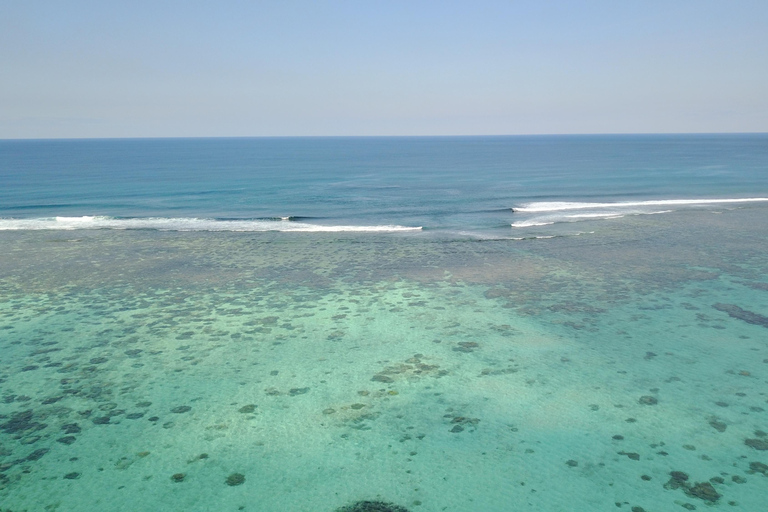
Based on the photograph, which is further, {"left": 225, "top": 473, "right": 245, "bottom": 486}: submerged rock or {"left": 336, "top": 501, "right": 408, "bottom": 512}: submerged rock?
{"left": 225, "top": 473, "right": 245, "bottom": 486}: submerged rock

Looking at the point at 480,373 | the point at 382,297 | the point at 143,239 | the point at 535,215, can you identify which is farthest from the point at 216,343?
the point at 535,215

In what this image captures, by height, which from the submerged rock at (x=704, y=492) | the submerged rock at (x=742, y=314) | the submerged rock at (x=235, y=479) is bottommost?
the submerged rock at (x=235, y=479)

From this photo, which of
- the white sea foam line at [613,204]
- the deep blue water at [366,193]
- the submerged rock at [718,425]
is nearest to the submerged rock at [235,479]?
the submerged rock at [718,425]

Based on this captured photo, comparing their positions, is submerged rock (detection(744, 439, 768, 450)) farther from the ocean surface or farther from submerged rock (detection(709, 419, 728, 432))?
submerged rock (detection(709, 419, 728, 432))

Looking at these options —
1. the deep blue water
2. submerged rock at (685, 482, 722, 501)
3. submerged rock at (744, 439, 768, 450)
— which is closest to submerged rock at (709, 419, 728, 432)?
submerged rock at (744, 439, 768, 450)

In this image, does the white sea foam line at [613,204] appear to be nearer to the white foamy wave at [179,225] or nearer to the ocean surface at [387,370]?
the ocean surface at [387,370]

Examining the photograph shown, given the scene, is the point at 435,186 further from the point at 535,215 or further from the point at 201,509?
the point at 201,509

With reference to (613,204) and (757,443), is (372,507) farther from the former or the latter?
(613,204)
